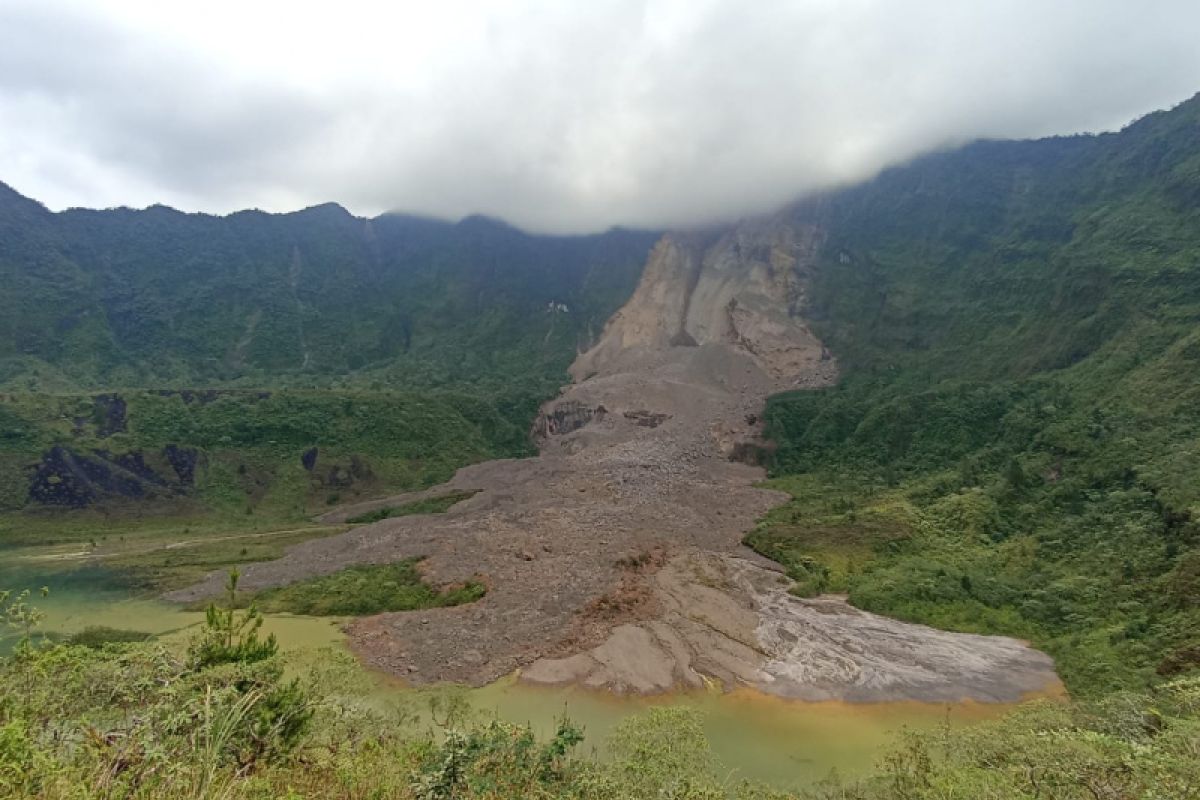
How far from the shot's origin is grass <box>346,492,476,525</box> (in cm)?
6284

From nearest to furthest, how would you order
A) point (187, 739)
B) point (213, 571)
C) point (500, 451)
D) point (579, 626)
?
point (187, 739)
point (579, 626)
point (213, 571)
point (500, 451)

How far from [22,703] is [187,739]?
168 inches

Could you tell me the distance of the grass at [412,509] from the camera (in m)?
62.8

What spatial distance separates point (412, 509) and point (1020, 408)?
192 ft

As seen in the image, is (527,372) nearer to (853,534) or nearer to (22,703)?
(853,534)

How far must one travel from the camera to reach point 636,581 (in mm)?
40125

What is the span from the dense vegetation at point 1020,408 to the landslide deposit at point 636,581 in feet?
12.7

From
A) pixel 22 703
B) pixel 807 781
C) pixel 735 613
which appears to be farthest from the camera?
pixel 735 613

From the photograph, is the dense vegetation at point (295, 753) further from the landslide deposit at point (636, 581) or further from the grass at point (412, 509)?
the grass at point (412, 509)

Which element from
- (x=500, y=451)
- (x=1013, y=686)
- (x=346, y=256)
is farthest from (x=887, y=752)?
(x=346, y=256)

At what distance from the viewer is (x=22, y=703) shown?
10438 millimetres

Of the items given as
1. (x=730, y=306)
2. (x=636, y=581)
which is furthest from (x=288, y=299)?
(x=636, y=581)

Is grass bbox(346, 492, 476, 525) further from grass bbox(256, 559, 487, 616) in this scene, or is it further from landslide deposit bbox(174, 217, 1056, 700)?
grass bbox(256, 559, 487, 616)

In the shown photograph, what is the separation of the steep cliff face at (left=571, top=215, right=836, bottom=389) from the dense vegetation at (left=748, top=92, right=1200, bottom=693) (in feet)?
15.9
